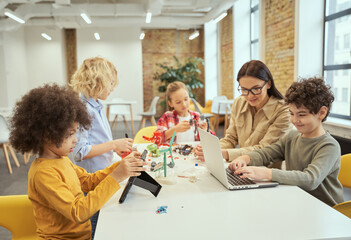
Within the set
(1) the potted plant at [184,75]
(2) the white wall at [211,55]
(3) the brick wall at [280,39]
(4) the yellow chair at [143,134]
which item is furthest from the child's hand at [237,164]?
(2) the white wall at [211,55]

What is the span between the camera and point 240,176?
4.78ft

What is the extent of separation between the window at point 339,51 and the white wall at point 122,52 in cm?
729

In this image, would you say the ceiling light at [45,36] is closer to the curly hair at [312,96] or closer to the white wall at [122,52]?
the white wall at [122,52]

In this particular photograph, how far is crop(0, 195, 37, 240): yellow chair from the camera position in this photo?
4.72 ft

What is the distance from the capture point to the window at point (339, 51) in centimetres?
477

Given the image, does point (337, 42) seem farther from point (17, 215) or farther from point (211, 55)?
point (211, 55)

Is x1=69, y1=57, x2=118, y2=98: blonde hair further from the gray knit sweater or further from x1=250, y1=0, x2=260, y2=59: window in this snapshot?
x1=250, y1=0, x2=260, y2=59: window

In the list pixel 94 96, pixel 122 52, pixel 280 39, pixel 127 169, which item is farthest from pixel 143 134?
pixel 122 52

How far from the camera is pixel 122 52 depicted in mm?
11242

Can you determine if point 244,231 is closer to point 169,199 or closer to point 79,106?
point 169,199

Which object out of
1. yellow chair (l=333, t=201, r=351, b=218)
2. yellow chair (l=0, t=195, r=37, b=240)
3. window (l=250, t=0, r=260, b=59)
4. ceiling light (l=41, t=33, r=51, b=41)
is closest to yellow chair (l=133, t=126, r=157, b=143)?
yellow chair (l=0, t=195, r=37, b=240)

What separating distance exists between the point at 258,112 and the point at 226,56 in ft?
26.9

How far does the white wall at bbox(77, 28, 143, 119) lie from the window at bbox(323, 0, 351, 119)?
23.9 ft

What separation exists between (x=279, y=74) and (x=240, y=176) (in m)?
5.26
